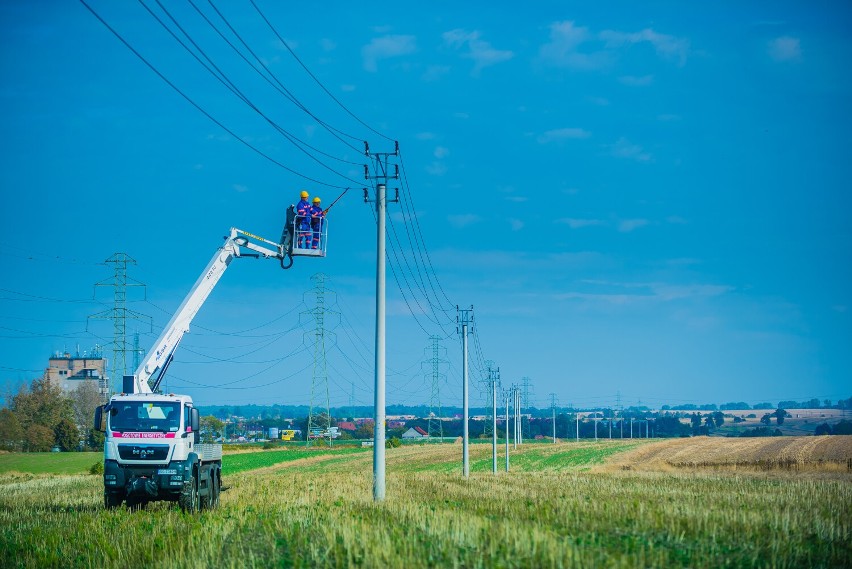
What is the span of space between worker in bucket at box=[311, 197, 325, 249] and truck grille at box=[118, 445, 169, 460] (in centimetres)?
806

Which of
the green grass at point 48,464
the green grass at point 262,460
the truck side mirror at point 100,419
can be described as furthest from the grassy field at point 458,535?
the green grass at point 262,460

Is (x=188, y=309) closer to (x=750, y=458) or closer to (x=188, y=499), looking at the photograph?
(x=188, y=499)

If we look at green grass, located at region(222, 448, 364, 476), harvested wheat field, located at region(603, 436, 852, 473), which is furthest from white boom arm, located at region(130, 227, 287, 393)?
harvested wheat field, located at region(603, 436, 852, 473)

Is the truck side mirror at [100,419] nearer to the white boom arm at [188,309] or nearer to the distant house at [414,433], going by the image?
the white boom arm at [188,309]

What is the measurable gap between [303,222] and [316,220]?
0.43 meters

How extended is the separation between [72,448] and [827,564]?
102 m

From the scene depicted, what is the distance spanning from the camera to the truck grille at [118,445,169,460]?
25812 mm

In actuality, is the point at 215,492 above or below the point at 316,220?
below

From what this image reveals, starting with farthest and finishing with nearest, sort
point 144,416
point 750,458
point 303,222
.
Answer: point 750,458, point 303,222, point 144,416

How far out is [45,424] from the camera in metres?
105

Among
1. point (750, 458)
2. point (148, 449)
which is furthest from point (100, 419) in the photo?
point (750, 458)

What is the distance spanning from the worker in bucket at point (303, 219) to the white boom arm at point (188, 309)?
3.11ft

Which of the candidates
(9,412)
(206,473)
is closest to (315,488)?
(206,473)

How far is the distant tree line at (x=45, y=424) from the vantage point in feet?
323
